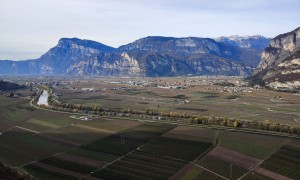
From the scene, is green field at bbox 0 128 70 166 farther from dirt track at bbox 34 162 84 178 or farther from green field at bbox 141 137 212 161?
green field at bbox 141 137 212 161

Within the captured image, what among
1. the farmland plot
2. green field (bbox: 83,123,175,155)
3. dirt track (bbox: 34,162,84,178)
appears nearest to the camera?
dirt track (bbox: 34,162,84,178)

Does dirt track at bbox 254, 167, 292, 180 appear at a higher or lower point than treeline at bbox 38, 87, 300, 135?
lower

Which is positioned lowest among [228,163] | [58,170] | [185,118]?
A: [58,170]

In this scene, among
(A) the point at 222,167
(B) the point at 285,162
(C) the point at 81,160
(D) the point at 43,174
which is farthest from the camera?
(C) the point at 81,160

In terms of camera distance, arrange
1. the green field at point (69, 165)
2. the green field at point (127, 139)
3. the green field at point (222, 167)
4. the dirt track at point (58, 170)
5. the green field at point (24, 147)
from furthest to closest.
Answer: the green field at point (127, 139) → the green field at point (24, 147) → the green field at point (69, 165) → the dirt track at point (58, 170) → the green field at point (222, 167)

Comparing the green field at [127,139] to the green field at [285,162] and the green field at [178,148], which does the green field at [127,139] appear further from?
the green field at [285,162]

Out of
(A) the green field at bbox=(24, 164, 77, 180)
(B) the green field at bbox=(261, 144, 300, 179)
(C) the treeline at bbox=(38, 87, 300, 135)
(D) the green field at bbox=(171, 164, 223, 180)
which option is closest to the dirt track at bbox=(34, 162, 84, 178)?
(A) the green field at bbox=(24, 164, 77, 180)

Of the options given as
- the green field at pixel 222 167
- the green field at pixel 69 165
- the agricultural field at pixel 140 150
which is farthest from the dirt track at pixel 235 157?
the green field at pixel 69 165

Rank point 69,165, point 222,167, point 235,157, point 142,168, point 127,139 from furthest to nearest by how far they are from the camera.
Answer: point 127,139
point 235,157
point 69,165
point 222,167
point 142,168

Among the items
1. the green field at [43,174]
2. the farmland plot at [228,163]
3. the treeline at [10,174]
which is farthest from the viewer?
the farmland plot at [228,163]

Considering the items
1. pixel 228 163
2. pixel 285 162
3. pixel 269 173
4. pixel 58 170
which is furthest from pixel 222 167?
pixel 58 170

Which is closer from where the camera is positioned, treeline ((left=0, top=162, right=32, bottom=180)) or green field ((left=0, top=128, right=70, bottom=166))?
treeline ((left=0, top=162, right=32, bottom=180))

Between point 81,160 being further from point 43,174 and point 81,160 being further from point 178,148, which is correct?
point 178,148
